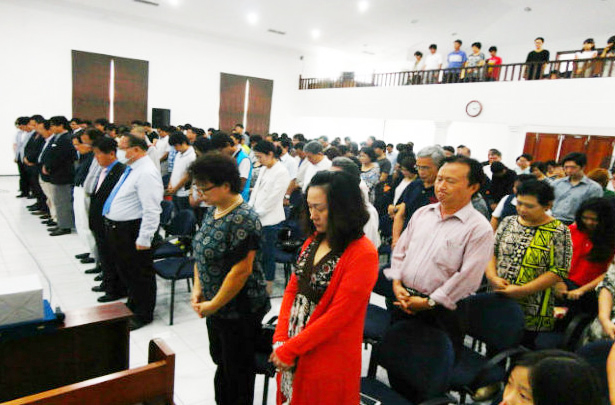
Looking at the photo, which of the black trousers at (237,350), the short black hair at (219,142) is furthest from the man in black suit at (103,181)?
the black trousers at (237,350)

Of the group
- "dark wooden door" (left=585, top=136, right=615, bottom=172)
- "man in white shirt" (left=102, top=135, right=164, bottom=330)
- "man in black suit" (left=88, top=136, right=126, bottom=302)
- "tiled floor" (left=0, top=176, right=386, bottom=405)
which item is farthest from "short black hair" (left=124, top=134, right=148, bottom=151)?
"dark wooden door" (left=585, top=136, right=615, bottom=172)

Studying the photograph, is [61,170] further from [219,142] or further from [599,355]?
[599,355]

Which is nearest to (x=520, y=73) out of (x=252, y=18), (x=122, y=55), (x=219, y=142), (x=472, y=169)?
(x=252, y=18)

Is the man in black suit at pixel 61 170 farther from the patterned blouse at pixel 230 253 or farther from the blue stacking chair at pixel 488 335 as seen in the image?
the blue stacking chair at pixel 488 335

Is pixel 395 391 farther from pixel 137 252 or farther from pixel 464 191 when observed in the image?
pixel 137 252

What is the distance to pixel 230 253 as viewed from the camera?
1793mm

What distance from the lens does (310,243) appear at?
5.36 ft

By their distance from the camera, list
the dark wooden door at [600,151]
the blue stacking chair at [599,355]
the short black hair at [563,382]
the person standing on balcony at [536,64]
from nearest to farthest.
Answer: the short black hair at [563,382] → the blue stacking chair at [599,355] → the person standing on balcony at [536,64] → the dark wooden door at [600,151]

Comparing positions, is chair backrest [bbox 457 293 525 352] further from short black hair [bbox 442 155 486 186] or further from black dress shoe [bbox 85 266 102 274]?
black dress shoe [bbox 85 266 102 274]

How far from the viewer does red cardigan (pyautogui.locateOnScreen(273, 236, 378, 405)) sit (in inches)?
55.9

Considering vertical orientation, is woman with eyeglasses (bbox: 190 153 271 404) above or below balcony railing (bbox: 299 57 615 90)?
below

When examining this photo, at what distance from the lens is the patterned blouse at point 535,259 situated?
2.27 m

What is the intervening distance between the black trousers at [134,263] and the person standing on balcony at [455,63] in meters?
9.53

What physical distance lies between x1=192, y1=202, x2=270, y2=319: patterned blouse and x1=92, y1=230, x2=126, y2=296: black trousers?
1.92 m
